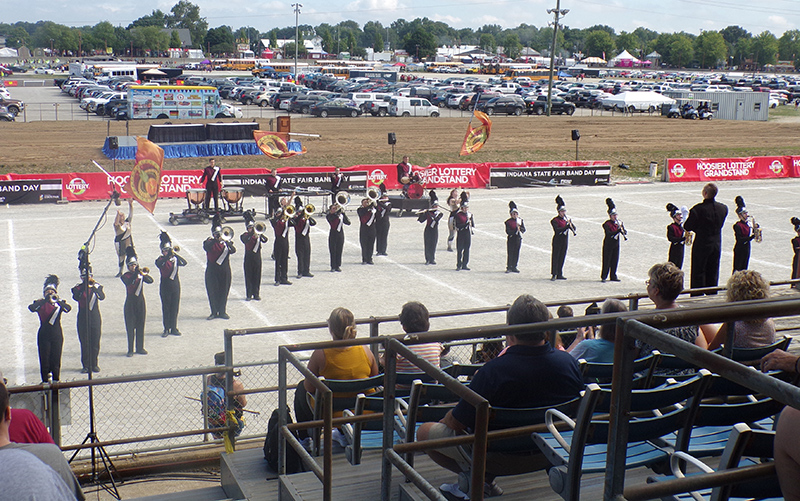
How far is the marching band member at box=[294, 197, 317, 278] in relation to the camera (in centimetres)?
1727

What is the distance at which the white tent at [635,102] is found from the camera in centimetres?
6106

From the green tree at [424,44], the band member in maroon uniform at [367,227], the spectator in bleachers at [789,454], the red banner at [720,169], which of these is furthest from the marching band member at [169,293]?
the green tree at [424,44]

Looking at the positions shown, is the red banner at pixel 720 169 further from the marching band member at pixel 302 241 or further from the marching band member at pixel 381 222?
the marching band member at pixel 302 241

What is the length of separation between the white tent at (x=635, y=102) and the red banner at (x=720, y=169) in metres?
27.9

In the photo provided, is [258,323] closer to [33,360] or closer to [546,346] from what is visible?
[33,360]

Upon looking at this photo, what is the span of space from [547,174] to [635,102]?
33.9 meters

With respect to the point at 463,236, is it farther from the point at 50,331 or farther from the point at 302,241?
the point at 50,331

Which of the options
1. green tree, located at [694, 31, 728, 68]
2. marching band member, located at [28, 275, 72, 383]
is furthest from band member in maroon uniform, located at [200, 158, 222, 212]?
green tree, located at [694, 31, 728, 68]

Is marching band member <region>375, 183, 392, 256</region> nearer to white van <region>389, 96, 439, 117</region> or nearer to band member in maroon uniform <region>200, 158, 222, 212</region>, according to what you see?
band member in maroon uniform <region>200, 158, 222, 212</region>

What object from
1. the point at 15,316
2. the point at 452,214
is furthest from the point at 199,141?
the point at 15,316

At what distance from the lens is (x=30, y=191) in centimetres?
2511

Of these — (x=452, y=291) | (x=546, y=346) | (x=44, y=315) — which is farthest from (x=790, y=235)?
(x=546, y=346)

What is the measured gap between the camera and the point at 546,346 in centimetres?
406

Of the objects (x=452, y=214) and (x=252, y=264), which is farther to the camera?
(x=452, y=214)
